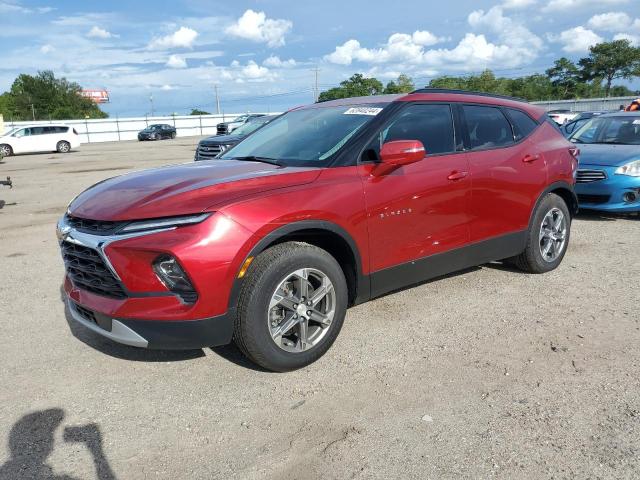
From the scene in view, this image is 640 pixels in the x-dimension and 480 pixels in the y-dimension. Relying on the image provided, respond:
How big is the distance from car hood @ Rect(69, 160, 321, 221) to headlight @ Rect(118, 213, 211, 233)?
30 millimetres

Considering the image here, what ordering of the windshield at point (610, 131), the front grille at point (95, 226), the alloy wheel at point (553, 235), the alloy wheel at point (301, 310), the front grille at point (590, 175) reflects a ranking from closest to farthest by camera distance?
the front grille at point (95, 226) → the alloy wheel at point (301, 310) → the alloy wheel at point (553, 235) → the front grille at point (590, 175) → the windshield at point (610, 131)

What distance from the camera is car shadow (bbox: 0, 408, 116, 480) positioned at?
252 centimetres

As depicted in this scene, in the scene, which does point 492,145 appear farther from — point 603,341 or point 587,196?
point 587,196

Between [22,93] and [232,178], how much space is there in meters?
98.3

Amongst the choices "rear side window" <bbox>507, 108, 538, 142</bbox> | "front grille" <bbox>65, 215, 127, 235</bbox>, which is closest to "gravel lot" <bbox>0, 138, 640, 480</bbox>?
"front grille" <bbox>65, 215, 127, 235</bbox>

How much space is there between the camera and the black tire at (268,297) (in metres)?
3.13

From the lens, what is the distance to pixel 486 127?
4.75m

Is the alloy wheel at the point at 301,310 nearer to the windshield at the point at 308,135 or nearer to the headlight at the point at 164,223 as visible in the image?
the headlight at the point at 164,223

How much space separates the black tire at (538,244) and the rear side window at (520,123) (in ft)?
2.21

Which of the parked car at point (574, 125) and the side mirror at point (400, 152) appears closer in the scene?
the side mirror at point (400, 152)

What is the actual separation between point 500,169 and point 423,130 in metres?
0.92

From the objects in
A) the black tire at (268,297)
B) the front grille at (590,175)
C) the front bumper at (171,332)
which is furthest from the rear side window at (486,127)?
the front grille at (590,175)

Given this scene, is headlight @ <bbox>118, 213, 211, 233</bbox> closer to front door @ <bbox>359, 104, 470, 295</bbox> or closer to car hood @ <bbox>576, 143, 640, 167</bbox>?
front door @ <bbox>359, 104, 470, 295</bbox>

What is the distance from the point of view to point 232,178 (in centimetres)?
341
